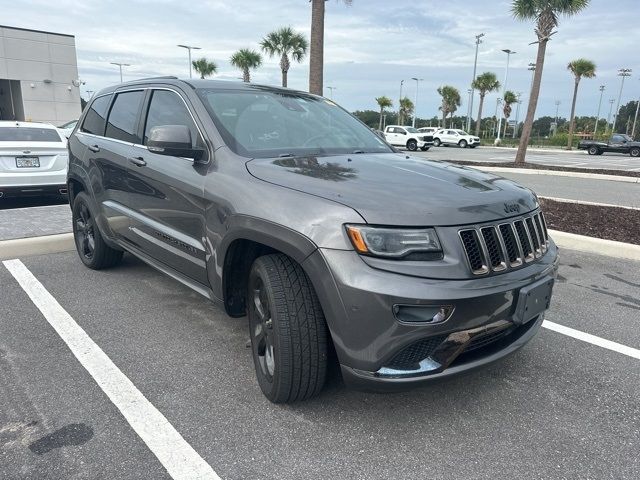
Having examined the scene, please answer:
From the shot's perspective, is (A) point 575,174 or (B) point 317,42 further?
(A) point 575,174

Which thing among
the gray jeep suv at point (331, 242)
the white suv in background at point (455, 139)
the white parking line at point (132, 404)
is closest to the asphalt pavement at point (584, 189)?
the gray jeep suv at point (331, 242)

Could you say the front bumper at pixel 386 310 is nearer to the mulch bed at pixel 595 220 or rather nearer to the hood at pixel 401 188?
the hood at pixel 401 188

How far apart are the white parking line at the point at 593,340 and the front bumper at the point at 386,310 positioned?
1706mm

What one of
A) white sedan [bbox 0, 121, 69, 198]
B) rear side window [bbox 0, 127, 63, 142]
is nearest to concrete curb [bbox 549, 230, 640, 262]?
white sedan [bbox 0, 121, 69, 198]

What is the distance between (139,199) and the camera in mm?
3814

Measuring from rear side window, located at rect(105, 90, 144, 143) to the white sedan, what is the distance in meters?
3.75

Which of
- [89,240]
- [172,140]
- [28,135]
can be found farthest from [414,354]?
[28,135]

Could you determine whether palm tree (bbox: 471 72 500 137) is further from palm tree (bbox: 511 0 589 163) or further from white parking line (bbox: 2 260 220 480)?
white parking line (bbox: 2 260 220 480)

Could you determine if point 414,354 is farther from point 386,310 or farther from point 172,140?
point 172,140

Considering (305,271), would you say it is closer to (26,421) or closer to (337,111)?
(26,421)

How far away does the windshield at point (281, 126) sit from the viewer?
125 inches

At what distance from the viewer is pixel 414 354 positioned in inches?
88.9

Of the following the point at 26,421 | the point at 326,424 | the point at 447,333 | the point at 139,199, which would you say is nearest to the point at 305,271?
the point at 447,333

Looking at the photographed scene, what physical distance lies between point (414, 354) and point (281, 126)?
74.9 inches
